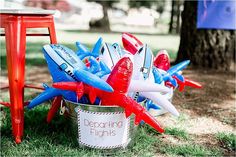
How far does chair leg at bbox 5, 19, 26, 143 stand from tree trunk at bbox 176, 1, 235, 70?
250 centimetres

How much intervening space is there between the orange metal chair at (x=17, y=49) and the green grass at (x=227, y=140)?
46.1 inches

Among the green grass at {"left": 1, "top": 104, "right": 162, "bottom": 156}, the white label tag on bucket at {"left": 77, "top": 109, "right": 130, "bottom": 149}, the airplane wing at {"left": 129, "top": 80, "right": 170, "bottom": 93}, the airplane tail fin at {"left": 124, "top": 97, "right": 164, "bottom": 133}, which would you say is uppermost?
the airplane wing at {"left": 129, "top": 80, "right": 170, "bottom": 93}

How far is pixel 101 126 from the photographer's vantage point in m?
2.02

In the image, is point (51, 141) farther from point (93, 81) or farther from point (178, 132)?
point (178, 132)

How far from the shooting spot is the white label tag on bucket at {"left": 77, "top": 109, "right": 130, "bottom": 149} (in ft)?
6.59

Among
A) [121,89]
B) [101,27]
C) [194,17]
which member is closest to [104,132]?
[121,89]

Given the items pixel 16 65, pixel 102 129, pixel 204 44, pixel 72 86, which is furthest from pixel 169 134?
pixel 204 44

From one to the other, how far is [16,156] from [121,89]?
66 centimetres

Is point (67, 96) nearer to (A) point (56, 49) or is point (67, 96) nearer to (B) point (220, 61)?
(A) point (56, 49)

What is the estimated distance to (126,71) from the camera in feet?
6.24

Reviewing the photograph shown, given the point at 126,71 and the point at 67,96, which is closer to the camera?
the point at 126,71

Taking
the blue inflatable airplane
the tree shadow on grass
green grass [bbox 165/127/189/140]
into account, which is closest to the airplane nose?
the blue inflatable airplane

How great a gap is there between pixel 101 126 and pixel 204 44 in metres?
2.53

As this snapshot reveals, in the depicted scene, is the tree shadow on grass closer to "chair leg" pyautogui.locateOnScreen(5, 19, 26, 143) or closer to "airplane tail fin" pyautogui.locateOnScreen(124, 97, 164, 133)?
"airplane tail fin" pyautogui.locateOnScreen(124, 97, 164, 133)
